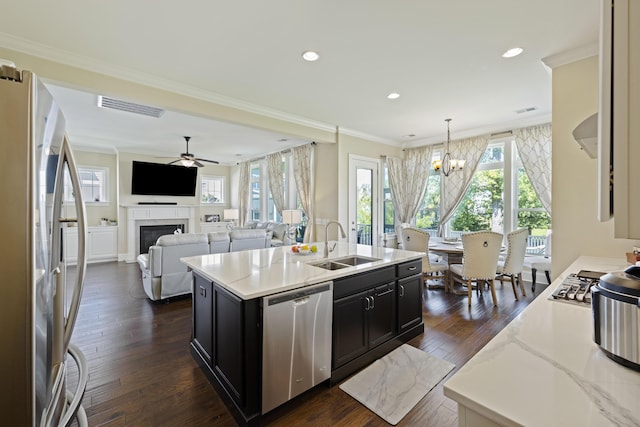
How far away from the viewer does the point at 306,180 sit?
607cm

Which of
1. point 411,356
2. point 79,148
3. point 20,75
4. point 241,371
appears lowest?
point 411,356

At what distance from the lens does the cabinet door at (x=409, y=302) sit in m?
2.79

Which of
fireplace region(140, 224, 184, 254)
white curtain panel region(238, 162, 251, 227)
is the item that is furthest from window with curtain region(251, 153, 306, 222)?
fireplace region(140, 224, 184, 254)

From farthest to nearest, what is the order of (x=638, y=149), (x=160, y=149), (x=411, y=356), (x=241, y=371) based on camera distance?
(x=160, y=149) → (x=411, y=356) → (x=241, y=371) → (x=638, y=149)

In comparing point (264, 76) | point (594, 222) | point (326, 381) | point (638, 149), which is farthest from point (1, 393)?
point (594, 222)

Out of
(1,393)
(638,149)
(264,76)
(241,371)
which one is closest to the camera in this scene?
(638,149)

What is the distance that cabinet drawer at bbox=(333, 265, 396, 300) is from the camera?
2221 mm

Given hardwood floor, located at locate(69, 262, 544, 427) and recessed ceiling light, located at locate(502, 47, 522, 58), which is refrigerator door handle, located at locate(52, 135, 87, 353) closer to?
hardwood floor, located at locate(69, 262, 544, 427)

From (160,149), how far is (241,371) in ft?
23.6

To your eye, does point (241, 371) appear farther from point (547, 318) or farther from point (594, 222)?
point (594, 222)

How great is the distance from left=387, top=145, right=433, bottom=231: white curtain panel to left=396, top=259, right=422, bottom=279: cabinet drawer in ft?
11.6

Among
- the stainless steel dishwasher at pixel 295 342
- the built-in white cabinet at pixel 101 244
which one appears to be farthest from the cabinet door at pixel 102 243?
the stainless steel dishwasher at pixel 295 342

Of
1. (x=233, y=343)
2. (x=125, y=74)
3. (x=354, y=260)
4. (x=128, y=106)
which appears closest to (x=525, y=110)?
(x=354, y=260)

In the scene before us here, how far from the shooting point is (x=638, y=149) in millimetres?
559
